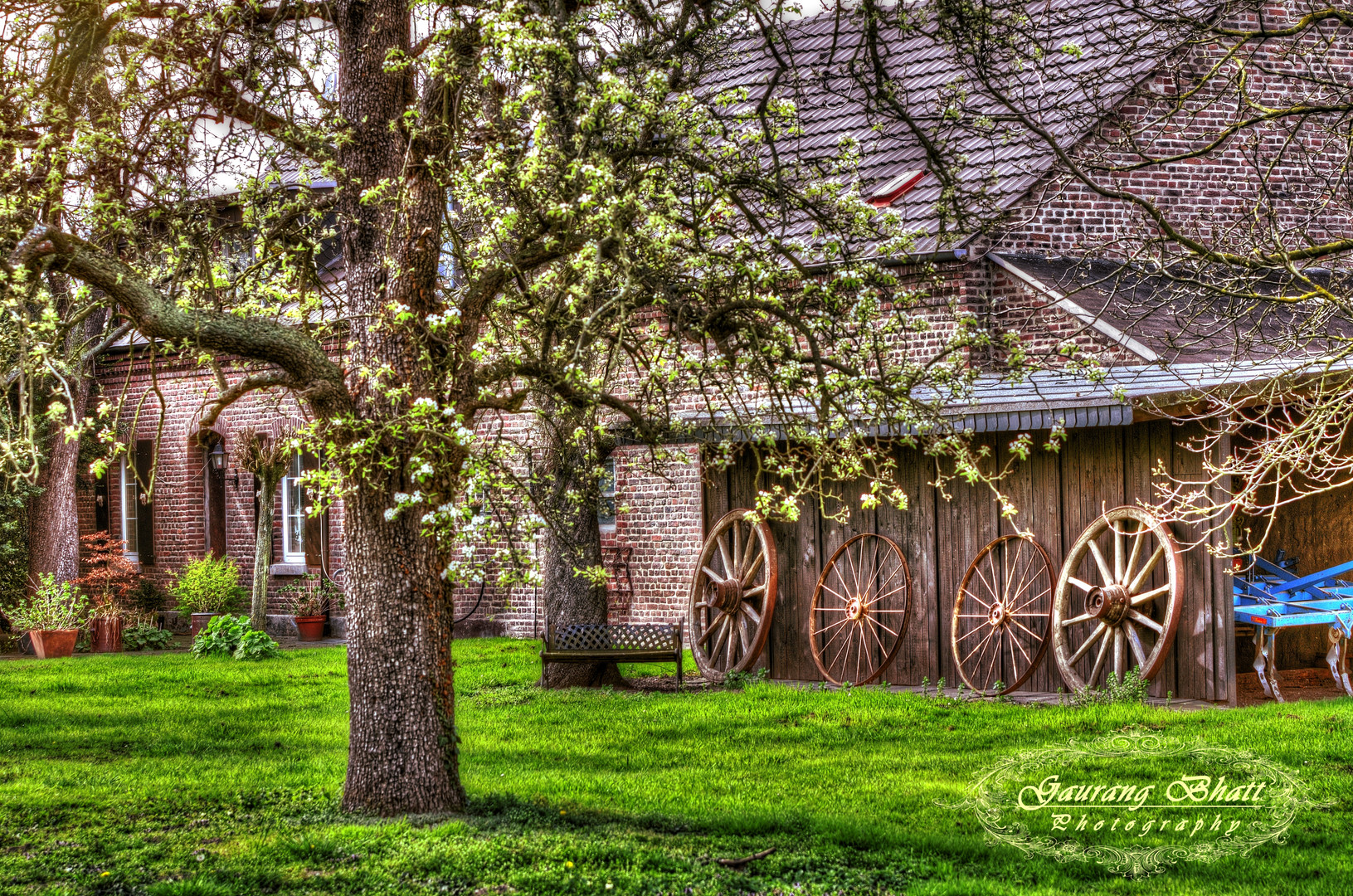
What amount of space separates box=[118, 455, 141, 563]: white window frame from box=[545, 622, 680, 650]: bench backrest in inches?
455

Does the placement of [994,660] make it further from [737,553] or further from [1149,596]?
[737,553]

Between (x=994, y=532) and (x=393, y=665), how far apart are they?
6287 millimetres

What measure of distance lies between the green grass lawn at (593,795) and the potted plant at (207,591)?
619 centimetres

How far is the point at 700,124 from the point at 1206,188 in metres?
9.03

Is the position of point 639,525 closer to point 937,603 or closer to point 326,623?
point 937,603

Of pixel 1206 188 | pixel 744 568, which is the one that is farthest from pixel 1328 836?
pixel 1206 188

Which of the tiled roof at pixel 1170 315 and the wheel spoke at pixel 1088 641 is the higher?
the tiled roof at pixel 1170 315

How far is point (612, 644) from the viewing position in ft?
40.4

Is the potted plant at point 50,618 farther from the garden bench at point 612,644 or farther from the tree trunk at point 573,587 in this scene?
the garden bench at point 612,644

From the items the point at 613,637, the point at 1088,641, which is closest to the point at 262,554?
the point at 613,637

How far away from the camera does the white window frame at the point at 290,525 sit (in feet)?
63.7

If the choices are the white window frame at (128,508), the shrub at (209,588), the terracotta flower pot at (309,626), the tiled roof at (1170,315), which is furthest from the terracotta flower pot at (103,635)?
the tiled roof at (1170,315)

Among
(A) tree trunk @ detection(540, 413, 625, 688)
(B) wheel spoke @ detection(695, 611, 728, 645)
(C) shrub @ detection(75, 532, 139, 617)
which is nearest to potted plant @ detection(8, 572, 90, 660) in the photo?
(C) shrub @ detection(75, 532, 139, 617)

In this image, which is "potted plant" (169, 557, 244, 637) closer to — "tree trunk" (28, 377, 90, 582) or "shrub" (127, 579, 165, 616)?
"shrub" (127, 579, 165, 616)
